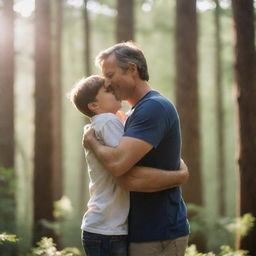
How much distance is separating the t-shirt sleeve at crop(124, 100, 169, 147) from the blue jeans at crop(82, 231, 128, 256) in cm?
82

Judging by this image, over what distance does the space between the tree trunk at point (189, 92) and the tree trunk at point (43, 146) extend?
287cm

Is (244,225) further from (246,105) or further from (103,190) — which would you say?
(103,190)

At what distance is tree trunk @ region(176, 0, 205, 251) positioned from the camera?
37.2ft

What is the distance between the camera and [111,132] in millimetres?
4238

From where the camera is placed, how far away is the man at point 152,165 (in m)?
4.01

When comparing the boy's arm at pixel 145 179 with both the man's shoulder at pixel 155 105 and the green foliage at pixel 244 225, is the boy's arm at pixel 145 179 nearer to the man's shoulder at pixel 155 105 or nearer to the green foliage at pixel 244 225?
the man's shoulder at pixel 155 105

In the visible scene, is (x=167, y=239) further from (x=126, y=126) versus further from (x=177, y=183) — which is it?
(x=126, y=126)

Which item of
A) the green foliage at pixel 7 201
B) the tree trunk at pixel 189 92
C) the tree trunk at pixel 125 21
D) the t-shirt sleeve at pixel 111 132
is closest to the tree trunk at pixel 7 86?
the green foliage at pixel 7 201

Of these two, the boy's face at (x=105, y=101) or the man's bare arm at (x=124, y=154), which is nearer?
the man's bare arm at (x=124, y=154)

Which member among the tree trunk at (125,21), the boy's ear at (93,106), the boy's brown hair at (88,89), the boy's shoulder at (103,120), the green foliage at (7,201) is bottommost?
the green foliage at (7,201)

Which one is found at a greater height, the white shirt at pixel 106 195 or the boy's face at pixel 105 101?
the boy's face at pixel 105 101

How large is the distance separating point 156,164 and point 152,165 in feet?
0.11

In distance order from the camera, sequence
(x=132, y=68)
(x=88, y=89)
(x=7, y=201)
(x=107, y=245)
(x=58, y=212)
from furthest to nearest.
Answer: (x=7, y=201) → (x=58, y=212) → (x=132, y=68) → (x=88, y=89) → (x=107, y=245)

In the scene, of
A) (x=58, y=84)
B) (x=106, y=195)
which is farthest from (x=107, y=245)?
(x=58, y=84)
